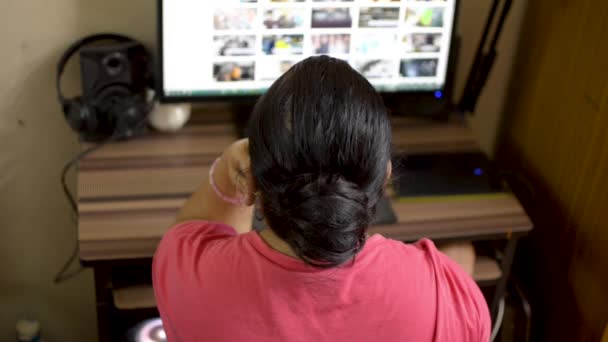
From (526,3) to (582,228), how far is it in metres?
0.52

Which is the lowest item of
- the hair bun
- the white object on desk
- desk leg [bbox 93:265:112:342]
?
desk leg [bbox 93:265:112:342]

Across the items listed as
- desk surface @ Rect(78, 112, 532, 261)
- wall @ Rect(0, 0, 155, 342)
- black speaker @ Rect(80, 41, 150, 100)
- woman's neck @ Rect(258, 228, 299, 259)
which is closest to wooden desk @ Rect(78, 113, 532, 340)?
desk surface @ Rect(78, 112, 532, 261)

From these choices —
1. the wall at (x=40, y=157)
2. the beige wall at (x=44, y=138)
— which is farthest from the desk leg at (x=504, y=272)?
the wall at (x=40, y=157)

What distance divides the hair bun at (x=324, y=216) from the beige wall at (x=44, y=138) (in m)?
0.78

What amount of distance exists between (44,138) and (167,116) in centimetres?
28

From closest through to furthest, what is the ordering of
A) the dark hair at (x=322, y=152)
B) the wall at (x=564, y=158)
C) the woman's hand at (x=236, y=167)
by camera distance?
the dark hair at (x=322, y=152), the woman's hand at (x=236, y=167), the wall at (x=564, y=158)

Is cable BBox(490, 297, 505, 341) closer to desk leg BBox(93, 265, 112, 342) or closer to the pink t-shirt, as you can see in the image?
the pink t-shirt

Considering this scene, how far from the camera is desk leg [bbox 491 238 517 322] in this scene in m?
1.31

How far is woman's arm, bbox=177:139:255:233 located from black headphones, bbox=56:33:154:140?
0.35 m

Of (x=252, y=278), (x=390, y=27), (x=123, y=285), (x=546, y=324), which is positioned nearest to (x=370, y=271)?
(x=252, y=278)

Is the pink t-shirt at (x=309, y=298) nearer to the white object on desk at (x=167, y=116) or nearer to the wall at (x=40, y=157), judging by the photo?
the white object on desk at (x=167, y=116)

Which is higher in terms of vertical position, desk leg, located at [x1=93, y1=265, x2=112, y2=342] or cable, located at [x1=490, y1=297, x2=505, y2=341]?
desk leg, located at [x1=93, y1=265, x2=112, y2=342]

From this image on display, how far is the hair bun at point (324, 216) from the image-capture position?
79 centimetres

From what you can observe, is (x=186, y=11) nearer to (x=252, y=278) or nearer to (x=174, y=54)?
(x=174, y=54)
